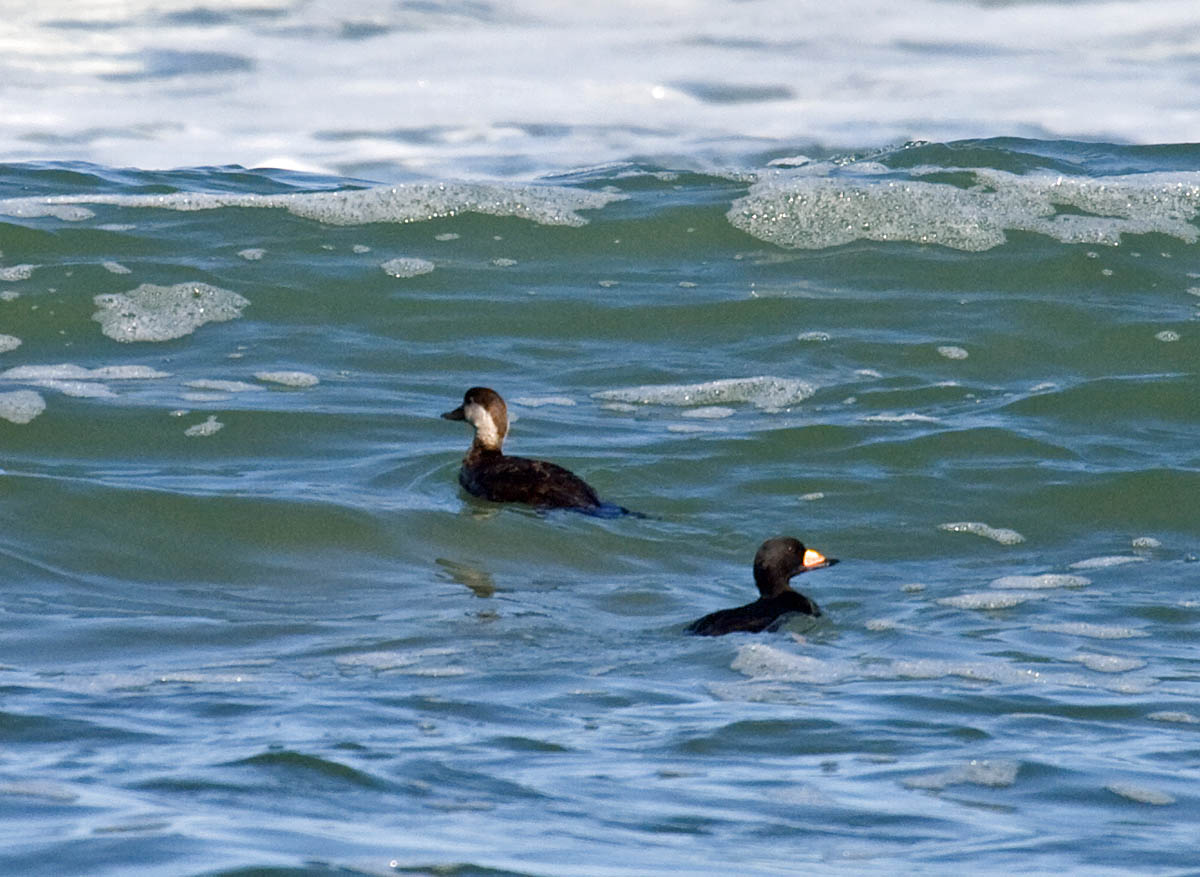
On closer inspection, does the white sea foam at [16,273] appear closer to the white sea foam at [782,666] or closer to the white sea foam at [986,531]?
the white sea foam at [986,531]

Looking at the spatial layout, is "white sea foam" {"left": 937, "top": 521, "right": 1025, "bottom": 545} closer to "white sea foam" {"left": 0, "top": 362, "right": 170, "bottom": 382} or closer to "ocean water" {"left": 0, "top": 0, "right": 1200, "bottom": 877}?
"ocean water" {"left": 0, "top": 0, "right": 1200, "bottom": 877}

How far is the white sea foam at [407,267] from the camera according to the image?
1423cm

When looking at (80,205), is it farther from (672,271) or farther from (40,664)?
(40,664)

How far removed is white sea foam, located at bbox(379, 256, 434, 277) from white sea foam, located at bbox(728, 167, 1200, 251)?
2684mm

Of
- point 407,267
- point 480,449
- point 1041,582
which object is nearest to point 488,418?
point 480,449

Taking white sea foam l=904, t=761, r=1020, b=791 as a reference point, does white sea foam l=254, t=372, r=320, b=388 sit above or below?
above

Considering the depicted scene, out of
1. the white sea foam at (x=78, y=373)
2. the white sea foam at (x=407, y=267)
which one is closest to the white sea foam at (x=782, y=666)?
the white sea foam at (x=78, y=373)

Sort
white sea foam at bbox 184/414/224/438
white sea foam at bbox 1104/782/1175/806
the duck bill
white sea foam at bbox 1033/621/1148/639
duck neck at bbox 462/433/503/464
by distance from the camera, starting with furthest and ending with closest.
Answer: white sea foam at bbox 184/414/224/438, duck neck at bbox 462/433/503/464, the duck bill, white sea foam at bbox 1033/621/1148/639, white sea foam at bbox 1104/782/1175/806

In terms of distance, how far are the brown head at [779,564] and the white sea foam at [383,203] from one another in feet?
26.6

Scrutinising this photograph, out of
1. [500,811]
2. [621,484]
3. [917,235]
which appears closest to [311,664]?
[500,811]

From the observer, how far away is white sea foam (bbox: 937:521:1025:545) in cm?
920

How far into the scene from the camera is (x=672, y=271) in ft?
48.0

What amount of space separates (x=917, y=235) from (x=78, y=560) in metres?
8.50

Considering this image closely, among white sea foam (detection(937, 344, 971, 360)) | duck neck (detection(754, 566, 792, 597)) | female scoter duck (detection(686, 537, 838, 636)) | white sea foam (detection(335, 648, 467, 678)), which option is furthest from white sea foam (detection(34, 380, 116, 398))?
white sea foam (detection(937, 344, 971, 360))
